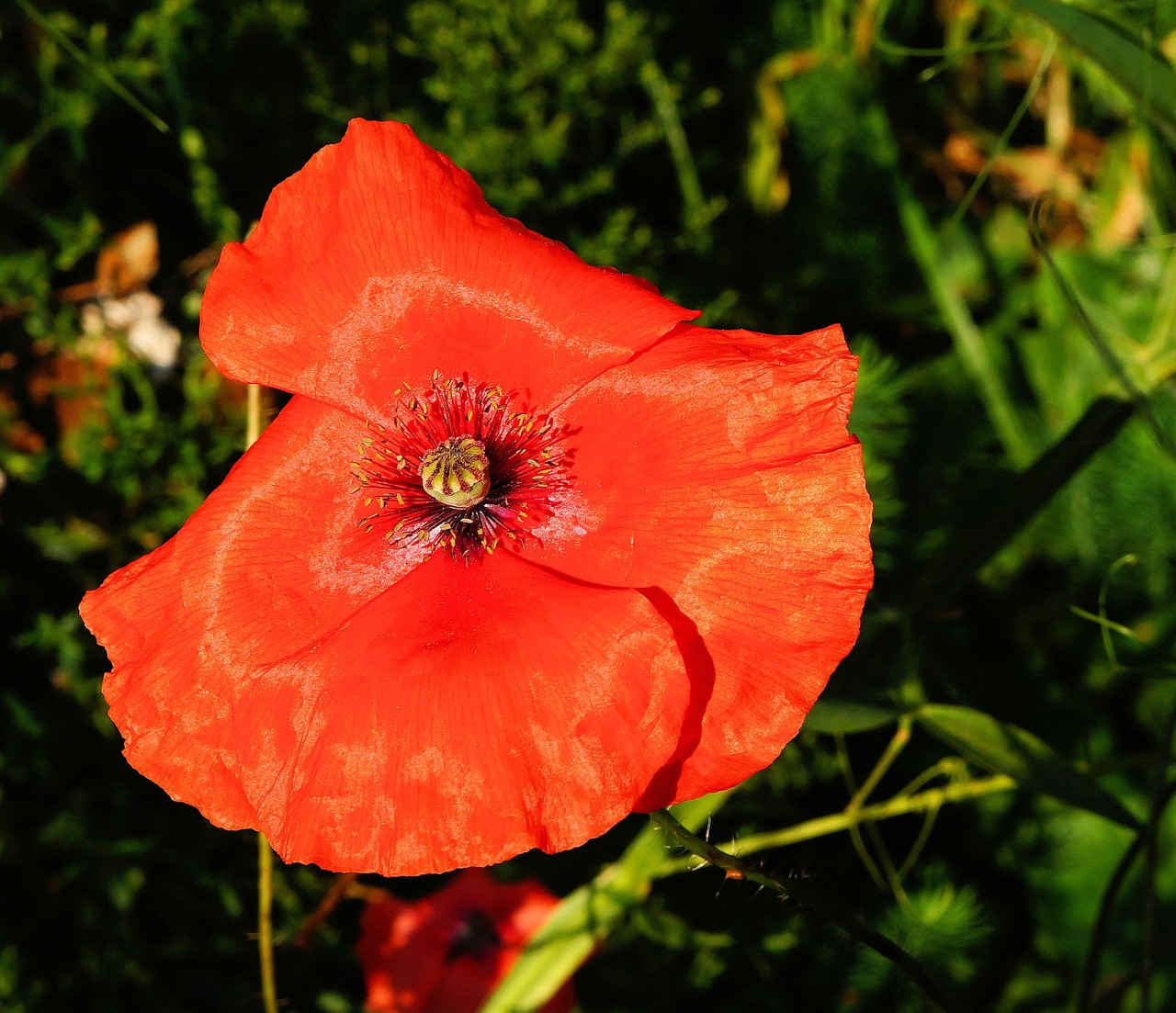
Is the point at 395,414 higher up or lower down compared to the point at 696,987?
higher up

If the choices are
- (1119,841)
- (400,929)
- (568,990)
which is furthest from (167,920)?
(1119,841)

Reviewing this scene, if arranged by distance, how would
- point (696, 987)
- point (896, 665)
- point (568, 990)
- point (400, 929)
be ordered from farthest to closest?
1. point (696, 987)
2. point (400, 929)
3. point (568, 990)
4. point (896, 665)

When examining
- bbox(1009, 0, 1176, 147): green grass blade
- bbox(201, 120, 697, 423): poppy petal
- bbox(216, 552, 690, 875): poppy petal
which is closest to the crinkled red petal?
bbox(216, 552, 690, 875): poppy petal

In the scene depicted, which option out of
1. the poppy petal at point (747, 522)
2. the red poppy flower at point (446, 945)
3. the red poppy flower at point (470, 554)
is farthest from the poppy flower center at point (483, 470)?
the red poppy flower at point (446, 945)

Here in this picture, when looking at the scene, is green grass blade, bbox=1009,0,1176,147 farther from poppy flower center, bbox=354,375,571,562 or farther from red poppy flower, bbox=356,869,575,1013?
red poppy flower, bbox=356,869,575,1013

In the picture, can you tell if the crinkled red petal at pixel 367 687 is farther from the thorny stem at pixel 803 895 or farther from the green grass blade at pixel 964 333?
the green grass blade at pixel 964 333

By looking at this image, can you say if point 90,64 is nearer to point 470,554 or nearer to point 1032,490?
point 470,554

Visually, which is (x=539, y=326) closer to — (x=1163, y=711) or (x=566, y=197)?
(x=566, y=197)
